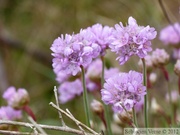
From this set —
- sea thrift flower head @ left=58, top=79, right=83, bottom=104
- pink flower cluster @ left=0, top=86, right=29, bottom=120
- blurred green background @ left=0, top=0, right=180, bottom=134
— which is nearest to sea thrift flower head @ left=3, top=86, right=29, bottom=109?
pink flower cluster @ left=0, top=86, right=29, bottom=120

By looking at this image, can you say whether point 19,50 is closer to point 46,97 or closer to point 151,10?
point 46,97

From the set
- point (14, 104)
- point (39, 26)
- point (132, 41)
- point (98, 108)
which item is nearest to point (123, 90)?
point (132, 41)

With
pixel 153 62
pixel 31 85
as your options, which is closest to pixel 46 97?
pixel 31 85

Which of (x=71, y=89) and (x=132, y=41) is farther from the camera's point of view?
(x=71, y=89)

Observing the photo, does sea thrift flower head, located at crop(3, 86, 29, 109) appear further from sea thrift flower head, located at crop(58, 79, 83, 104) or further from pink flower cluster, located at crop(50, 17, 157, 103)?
pink flower cluster, located at crop(50, 17, 157, 103)

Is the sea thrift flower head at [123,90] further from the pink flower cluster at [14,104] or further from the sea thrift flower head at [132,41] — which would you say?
the pink flower cluster at [14,104]

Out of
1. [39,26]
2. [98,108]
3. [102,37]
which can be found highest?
[39,26]

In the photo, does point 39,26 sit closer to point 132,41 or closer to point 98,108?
point 98,108

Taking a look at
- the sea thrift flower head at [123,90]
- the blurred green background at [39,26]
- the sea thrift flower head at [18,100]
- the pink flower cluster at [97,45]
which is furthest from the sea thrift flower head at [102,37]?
the blurred green background at [39,26]
